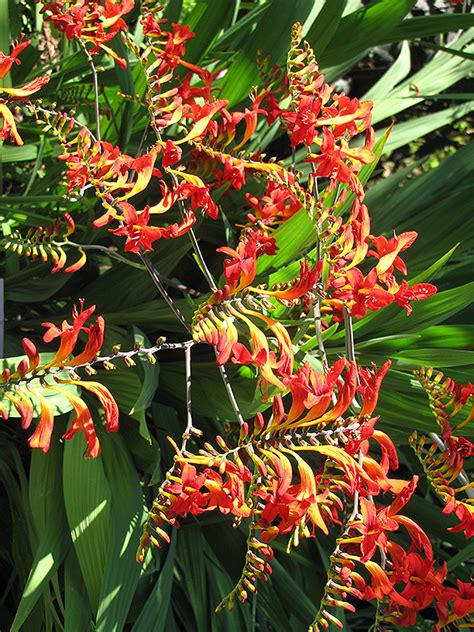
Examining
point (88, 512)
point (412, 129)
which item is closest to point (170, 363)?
point (88, 512)

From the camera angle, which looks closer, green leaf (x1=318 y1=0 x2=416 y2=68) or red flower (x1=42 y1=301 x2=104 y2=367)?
red flower (x1=42 y1=301 x2=104 y2=367)

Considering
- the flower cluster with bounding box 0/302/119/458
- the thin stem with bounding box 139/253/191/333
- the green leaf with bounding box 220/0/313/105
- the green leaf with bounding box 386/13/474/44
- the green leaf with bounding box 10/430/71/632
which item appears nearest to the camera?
the flower cluster with bounding box 0/302/119/458

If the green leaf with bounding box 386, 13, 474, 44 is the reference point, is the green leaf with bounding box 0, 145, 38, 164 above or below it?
below

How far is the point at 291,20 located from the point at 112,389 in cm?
52

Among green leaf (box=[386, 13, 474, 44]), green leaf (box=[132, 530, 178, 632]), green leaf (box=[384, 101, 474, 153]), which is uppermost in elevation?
green leaf (box=[386, 13, 474, 44])

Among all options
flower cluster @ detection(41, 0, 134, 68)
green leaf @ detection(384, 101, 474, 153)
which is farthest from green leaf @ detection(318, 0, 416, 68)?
flower cluster @ detection(41, 0, 134, 68)

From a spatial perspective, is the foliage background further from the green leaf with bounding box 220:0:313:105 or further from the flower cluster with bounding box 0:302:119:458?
the flower cluster with bounding box 0:302:119:458

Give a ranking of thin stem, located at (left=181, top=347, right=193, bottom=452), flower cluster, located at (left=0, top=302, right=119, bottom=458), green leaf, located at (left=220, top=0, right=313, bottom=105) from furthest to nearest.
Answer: green leaf, located at (left=220, top=0, right=313, bottom=105), thin stem, located at (left=181, top=347, right=193, bottom=452), flower cluster, located at (left=0, top=302, right=119, bottom=458)

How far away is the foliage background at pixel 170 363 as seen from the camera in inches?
33.6

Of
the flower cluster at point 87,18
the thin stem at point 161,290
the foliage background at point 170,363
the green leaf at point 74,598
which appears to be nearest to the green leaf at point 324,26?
the foliage background at point 170,363

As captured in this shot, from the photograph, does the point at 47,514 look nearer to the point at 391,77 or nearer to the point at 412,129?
the point at 412,129

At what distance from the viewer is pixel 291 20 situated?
1.03 metres

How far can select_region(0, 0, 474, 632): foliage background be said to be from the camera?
2.80 feet

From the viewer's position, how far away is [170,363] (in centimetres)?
103
